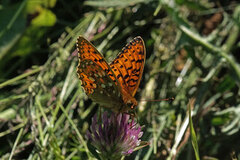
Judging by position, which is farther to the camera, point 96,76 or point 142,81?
point 142,81

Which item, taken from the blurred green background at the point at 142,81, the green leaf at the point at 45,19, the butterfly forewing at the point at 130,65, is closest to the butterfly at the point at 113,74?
the butterfly forewing at the point at 130,65

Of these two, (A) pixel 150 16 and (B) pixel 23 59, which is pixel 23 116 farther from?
(A) pixel 150 16

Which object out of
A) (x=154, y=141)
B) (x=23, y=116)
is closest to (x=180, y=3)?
(x=154, y=141)

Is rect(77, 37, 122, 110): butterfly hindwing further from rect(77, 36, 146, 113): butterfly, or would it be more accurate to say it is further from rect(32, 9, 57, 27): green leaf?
rect(32, 9, 57, 27): green leaf

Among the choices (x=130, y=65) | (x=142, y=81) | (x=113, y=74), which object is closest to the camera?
(x=113, y=74)

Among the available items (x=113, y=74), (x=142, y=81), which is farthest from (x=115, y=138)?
(x=142, y=81)

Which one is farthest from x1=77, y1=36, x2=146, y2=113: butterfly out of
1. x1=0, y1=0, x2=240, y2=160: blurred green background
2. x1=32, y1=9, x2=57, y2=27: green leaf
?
x1=32, y1=9, x2=57, y2=27: green leaf

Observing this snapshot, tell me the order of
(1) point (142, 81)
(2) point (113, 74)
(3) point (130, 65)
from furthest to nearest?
(1) point (142, 81)
(3) point (130, 65)
(2) point (113, 74)

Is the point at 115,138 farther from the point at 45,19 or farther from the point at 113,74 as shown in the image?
the point at 45,19
